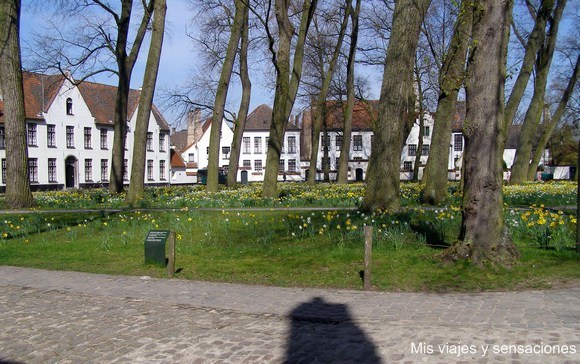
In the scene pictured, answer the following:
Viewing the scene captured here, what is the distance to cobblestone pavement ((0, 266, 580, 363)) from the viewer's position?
18.5 ft

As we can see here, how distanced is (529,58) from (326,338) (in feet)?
81.6

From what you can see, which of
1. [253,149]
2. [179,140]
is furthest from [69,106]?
[179,140]

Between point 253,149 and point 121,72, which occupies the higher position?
point 121,72

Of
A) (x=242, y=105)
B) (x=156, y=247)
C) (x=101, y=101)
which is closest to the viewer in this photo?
(x=156, y=247)

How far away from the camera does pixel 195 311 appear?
24.6ft

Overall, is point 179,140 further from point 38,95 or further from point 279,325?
point 279,325

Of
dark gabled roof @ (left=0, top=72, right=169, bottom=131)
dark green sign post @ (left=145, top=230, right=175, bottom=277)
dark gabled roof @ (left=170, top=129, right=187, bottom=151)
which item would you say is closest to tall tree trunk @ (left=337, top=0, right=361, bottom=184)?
dark green sign post @ (left=145, top=230, right=175, bottom=277)

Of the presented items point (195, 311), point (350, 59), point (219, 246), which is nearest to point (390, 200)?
point (219, 246)

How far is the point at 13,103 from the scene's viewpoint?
63.4ft

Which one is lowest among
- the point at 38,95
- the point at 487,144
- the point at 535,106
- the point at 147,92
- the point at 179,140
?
the point at 487,144

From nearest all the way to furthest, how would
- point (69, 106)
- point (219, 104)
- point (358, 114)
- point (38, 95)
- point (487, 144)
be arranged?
point (487, 144), point (219, 104), point (38, 95), point (69, 106), point (358, 114)

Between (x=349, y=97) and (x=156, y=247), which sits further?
(x=349, y=97)

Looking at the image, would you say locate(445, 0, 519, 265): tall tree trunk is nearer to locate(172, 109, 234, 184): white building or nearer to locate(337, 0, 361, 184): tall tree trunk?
locate(337, 0, 361, 184): tall tree trunk

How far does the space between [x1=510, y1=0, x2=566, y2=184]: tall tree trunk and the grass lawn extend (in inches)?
756
